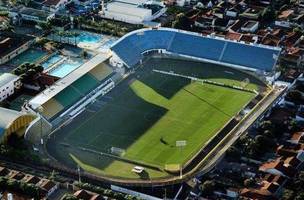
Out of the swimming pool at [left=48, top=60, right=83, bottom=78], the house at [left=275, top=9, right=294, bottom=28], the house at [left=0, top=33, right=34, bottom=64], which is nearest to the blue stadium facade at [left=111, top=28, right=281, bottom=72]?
the swimming pool at [left=48, top=60, right=83, bottom=78]

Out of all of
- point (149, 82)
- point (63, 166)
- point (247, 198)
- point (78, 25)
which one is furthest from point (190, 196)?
point (78, 25)

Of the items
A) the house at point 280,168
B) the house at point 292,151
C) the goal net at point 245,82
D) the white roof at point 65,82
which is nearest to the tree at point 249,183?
the house at point 280,168

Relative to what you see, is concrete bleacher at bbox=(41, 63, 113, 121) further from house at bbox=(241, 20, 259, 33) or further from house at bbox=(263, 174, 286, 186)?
house at bbox=(263, 174, 286, 186)

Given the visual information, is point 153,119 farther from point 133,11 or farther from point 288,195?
point 133,11

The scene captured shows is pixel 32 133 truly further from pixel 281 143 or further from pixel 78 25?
pixel 78 25

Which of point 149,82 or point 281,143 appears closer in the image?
point 281,143
